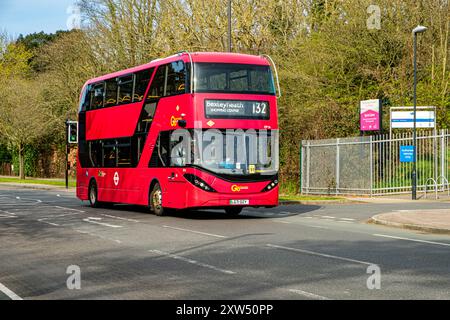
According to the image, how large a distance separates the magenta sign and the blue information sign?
6.13 ft

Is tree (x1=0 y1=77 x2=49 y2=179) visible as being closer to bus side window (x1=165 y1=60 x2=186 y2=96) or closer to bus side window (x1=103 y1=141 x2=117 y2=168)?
bus side window (x1=103 y1=141 x2=117 y2=168)

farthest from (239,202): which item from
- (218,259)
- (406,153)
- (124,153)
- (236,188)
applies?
(406,153)

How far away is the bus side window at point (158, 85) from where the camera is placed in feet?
70.7

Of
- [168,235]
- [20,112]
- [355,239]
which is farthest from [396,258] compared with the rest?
[20,112]

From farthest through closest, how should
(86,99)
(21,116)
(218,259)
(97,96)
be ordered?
(21,116) → (86,99) → (97,96) → (218,259)

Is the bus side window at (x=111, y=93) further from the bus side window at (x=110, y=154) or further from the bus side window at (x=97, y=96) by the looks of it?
the bus side window at (x=110, y=154)

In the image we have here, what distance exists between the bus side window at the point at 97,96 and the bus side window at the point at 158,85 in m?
4.48

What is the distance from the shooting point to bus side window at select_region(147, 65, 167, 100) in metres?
21.6

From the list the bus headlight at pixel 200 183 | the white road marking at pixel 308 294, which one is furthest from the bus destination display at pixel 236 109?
the white road marking at pixel 308 294

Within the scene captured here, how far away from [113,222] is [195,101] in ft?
12.6

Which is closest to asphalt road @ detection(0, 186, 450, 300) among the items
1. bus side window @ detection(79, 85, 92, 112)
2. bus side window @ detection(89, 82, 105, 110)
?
bus side window @ detection(89, 82, 105, 110)

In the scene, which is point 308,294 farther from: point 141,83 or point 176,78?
point 141,83

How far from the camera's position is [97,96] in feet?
88.1

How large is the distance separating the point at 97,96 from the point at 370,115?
12.1 m
